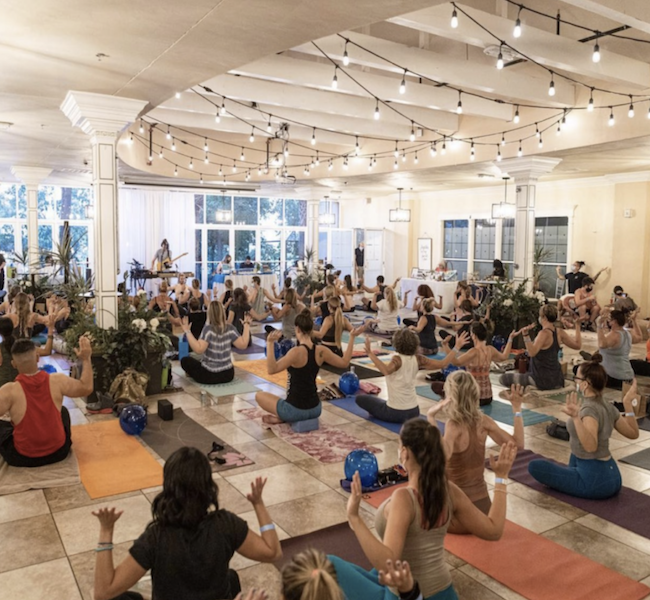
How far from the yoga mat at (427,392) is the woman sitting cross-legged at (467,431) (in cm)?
334

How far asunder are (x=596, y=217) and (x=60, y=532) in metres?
13.3

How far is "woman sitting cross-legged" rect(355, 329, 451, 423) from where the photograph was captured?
18.8 ft

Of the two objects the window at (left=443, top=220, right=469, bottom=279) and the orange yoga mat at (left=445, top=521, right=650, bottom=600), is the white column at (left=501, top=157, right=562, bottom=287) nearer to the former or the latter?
the window at (left=443, top=220, right=469, bottom=279)

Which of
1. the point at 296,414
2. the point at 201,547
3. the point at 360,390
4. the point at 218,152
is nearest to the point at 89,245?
the point at 218,152

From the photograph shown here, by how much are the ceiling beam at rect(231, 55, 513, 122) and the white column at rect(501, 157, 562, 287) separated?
4.38 ft

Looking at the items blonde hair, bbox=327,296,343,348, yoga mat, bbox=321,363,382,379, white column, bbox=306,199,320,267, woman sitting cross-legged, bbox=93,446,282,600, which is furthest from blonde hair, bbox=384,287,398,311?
woman sitting cross-legged, bbox=93,446,282,600

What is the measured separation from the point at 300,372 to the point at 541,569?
9.15 feet

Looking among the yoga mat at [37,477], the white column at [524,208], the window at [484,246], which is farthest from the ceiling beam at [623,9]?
the window at [484,246]

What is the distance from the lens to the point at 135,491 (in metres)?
4.43

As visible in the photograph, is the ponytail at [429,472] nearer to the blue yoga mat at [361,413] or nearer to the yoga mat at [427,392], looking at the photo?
the blue yoga mat at [361,413]

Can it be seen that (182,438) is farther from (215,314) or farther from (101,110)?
(101,110)

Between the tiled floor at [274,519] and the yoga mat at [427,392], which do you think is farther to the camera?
the yoga mat at [427,392]

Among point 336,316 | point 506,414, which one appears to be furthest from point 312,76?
point 506,414

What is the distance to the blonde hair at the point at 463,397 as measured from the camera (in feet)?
11.8
